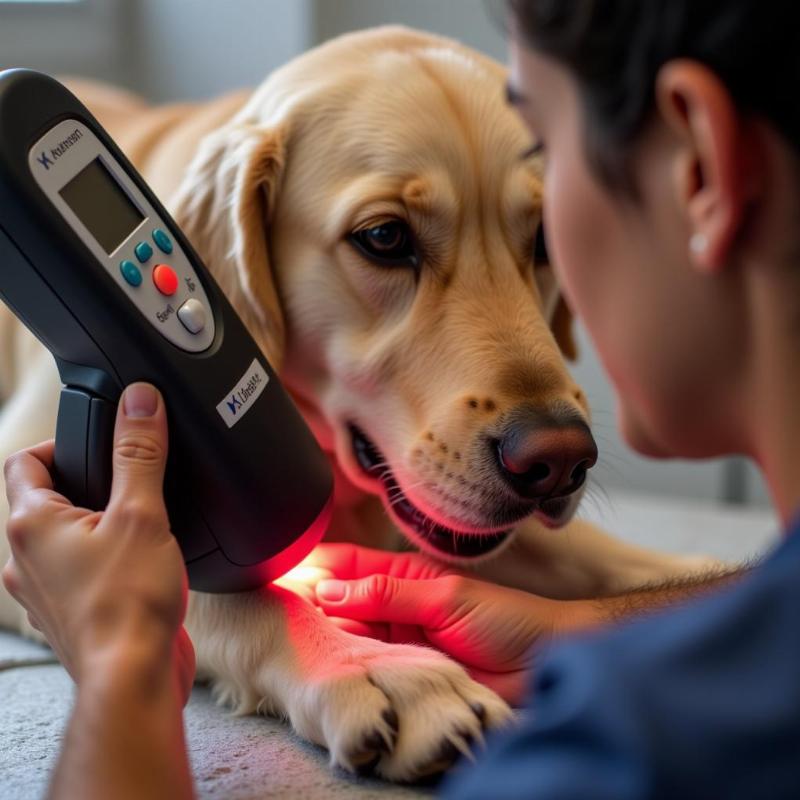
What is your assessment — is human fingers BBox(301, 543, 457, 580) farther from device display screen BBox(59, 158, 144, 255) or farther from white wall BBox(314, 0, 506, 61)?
white wall BBox(314, 0, 506, 61)

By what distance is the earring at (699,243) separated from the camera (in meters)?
0.69

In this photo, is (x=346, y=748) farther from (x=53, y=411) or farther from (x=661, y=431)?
(x=53, y=411)

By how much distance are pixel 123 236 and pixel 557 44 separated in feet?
1.41

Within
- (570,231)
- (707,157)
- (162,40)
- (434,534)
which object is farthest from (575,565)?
(162,40)

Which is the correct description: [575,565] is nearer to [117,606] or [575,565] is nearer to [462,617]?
[462,617]

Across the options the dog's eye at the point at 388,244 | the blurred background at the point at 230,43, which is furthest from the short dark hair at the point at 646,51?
the blurred background at the point at 230,43

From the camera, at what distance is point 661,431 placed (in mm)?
844

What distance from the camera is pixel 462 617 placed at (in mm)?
1183

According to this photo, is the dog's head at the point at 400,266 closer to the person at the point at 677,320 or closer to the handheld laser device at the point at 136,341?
the handheld laser device at the point at 136,341

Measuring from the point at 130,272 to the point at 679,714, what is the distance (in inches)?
25.0

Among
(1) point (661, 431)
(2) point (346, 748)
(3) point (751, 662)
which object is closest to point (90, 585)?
(2) point (346, 748)

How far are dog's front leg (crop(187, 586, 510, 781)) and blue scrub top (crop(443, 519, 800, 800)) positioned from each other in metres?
0.44

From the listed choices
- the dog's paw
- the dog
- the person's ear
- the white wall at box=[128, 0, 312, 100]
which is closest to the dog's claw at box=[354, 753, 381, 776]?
the dog's paw

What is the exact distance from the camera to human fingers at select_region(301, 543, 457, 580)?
1325 mm
